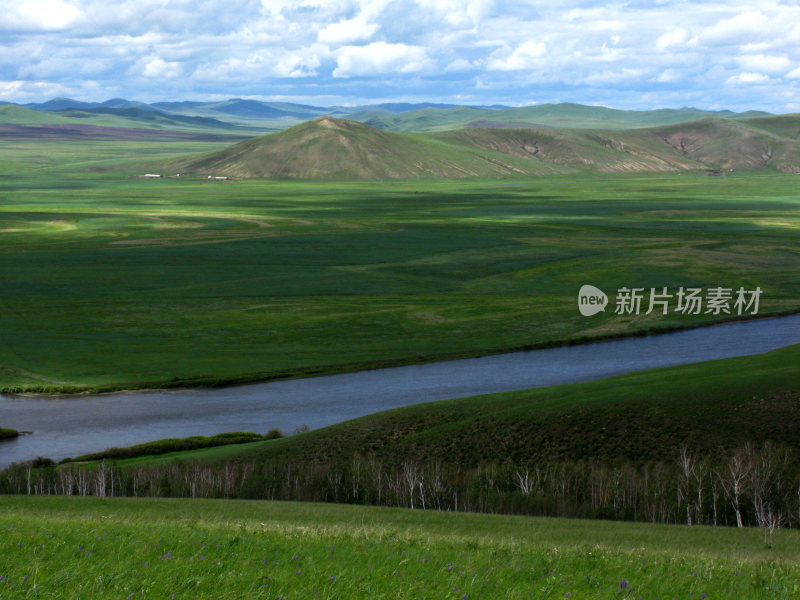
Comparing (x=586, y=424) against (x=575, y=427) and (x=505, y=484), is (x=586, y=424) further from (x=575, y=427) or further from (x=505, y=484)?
(x=505, y=484)

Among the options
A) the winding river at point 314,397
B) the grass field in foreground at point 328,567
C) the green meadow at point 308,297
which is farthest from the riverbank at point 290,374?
the grass field in foreground at point 328,567

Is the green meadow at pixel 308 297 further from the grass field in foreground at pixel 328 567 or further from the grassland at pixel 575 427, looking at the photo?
the grass field in foreground at pixel 328 567

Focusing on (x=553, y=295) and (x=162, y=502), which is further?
(x=553, y=295)

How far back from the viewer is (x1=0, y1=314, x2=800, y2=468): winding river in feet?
250

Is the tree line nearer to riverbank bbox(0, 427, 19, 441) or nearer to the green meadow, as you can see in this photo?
riverbank bbox(0, 427, 19, 441)

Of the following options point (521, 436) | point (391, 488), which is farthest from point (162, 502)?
point (521, 436)

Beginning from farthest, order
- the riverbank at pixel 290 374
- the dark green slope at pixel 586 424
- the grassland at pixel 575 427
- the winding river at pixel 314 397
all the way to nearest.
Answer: the riverbank at pixel 290 374 < the winding river at pixel 314 397 < the dark green slope at pixel 586 424 < the grassland at pixel 575 427

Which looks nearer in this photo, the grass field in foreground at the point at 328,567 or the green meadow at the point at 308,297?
the grass field in foreground at the point at 328,567

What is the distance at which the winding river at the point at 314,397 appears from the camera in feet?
250

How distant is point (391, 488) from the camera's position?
173 feet

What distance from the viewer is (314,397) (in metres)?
88.7

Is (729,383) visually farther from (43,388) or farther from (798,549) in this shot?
(43,388)

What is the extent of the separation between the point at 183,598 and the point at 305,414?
2540 inches

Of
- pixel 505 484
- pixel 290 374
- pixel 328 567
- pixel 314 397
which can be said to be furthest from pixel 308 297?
pixel 328 567
